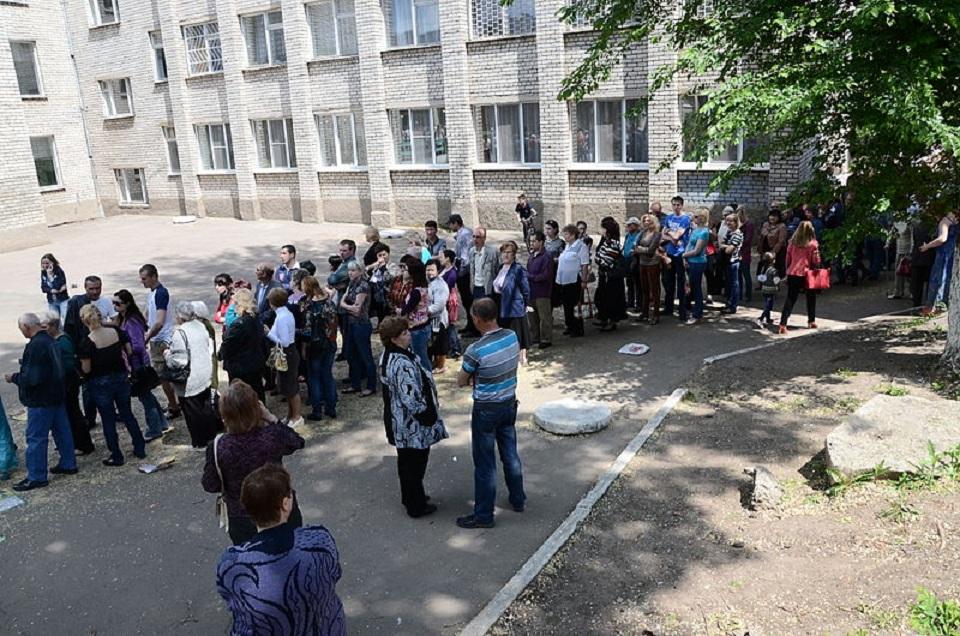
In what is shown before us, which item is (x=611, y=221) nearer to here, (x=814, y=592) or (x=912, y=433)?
(x=912, y=433)

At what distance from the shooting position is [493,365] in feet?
19.7

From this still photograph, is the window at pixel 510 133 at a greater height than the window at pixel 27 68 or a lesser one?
lesser

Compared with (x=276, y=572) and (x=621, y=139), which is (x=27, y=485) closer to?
(x=276, y=572)

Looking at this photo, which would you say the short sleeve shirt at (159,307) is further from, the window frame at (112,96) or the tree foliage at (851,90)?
the window frame at (112,96)

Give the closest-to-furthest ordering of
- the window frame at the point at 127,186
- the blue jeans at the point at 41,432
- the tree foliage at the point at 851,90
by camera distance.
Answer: the tree foliage at the point at 851,90, the blue jeans at the point at 41,432, the window frame at the point at 127,186

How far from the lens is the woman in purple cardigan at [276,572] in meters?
3.25

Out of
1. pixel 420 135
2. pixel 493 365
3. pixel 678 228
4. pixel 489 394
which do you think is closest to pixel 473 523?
pixel 489 394

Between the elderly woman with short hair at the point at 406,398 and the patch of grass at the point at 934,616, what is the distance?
3493 mm

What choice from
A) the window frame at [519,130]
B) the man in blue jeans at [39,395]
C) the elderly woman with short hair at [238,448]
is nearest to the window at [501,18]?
the window frame at [519,130]

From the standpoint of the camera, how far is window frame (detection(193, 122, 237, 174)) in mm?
27953

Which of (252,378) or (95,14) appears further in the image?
(95,14)

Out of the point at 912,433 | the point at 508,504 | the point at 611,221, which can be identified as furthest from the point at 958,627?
the point at 611,221

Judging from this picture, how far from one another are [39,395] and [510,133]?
16.3 m

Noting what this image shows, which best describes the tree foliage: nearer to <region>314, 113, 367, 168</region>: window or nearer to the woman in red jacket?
the woman in red jacket
